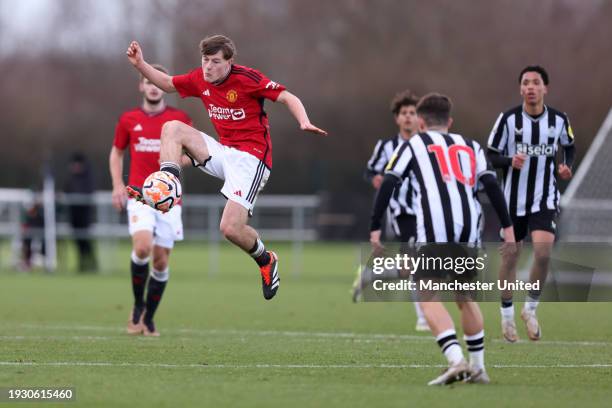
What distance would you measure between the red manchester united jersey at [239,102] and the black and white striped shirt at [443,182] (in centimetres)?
195

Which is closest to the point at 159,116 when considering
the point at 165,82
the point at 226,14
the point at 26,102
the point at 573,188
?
the point at 165,82

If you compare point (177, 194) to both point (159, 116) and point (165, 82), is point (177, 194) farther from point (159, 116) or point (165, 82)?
point (159, 116)

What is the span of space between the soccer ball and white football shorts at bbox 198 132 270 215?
0.76 meters

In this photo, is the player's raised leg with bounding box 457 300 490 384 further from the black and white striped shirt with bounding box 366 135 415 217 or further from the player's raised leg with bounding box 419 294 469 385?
the black and white striped shirt with bounding box 366 135 415 217

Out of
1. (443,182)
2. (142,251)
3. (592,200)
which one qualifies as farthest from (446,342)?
(592,200)

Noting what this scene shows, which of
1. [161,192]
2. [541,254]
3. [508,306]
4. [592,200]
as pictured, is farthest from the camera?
[592,200]

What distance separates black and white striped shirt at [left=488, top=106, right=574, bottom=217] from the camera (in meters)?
10.3

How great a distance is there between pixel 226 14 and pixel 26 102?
9.70 metres

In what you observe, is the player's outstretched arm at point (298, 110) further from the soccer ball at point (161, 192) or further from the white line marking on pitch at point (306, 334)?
the white line marking on pitch at point (306, 334)

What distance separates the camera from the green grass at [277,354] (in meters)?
6.36

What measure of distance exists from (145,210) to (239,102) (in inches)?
77.6

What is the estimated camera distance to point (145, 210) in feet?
33.7

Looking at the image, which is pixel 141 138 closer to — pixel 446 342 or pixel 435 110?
pixel 435 110

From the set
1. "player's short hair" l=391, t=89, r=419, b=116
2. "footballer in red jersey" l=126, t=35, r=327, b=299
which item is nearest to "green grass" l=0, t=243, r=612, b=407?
"footballer in red jersey" l=126, t=35, r=327, b=299
